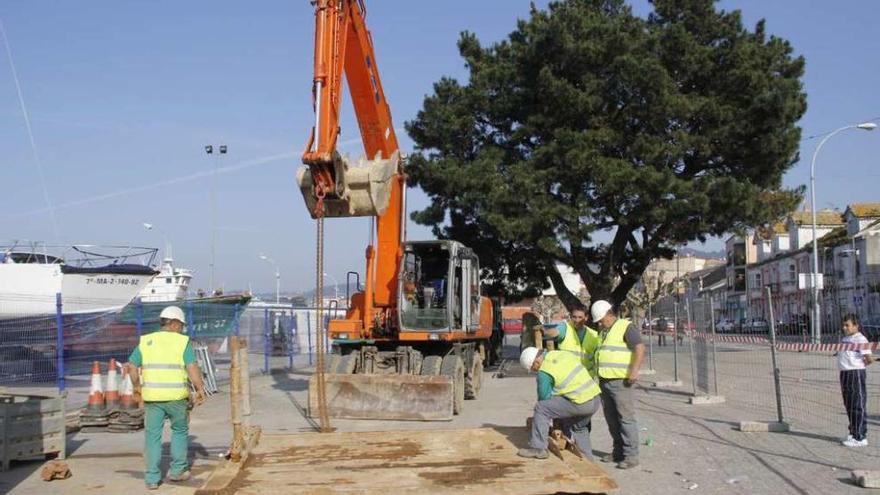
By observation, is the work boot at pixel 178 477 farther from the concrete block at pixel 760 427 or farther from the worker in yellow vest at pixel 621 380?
the concrete block at pixel 760 427

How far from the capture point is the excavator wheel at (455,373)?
→ 1422 centimetres

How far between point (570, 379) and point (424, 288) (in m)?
7.75

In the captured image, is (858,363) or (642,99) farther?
(642,99)

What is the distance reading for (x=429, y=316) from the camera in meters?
15.1

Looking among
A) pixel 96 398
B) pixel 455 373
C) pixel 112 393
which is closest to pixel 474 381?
pixel 455 373

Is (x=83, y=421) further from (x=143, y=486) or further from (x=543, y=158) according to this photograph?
(x=543, y=158)

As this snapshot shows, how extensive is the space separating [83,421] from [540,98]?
16601mm

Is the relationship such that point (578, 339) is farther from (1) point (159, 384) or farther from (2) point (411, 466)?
(1) point (159, 384)

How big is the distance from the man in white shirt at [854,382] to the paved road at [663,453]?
319 millimetres

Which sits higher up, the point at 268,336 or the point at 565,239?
the point at 565,239

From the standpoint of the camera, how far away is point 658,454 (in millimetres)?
9859

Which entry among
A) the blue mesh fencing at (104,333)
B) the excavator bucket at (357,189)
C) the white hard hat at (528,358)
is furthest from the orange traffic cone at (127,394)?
the white hard hat at (528,358)

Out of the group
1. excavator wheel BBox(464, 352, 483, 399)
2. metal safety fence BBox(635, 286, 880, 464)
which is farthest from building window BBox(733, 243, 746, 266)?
excavator wheel BBox(464, 352, 483, 399)

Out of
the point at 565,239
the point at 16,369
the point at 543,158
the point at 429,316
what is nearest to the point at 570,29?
the point at 543,158
